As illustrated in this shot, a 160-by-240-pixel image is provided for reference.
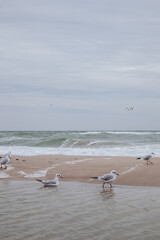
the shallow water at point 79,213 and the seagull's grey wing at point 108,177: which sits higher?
the seagull's grey wing at point 108,177

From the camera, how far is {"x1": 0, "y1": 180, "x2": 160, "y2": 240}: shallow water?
470 centimetres

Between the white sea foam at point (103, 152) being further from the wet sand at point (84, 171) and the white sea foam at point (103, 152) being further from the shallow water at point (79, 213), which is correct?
the shallow water at point (79, 213)

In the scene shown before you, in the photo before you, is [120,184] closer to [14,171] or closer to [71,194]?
[71,194]

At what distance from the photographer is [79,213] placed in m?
5.77

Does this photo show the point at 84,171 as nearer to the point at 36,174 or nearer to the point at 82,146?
the point at 36,174

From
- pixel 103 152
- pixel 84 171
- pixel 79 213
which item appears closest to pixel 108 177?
pixel 84 171

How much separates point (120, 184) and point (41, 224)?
15.0 feet

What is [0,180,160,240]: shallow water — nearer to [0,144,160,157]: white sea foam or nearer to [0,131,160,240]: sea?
[0,131,160,240]: sea

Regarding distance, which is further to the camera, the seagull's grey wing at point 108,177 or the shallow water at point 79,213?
the seagull's grey wing at point 108,177

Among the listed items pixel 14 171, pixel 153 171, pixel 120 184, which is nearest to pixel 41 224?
pixel 120 184

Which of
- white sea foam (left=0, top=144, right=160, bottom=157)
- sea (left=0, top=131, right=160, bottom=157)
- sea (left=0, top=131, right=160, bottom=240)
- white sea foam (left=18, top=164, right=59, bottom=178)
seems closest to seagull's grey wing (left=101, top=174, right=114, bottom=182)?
sea (left=0, top=131, right=160, bottom=240)

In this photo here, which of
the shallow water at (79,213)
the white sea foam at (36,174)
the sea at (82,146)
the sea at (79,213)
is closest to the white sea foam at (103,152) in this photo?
the sea at (82,146)

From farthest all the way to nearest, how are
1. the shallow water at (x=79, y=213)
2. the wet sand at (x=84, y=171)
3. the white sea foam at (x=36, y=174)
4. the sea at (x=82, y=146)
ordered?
the sea at (x=82, y=146) → the white sea foam at (x=36, y=174) → the wet sand at (x=84, y=171) → the shallow water at (x=79, y=213)

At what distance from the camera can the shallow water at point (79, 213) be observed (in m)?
4.70
